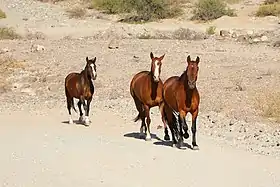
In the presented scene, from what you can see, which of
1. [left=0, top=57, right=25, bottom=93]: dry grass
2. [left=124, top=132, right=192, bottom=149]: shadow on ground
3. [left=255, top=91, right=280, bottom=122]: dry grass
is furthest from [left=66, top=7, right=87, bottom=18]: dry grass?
[left=124, top=132, right=192, bottom=149]: shadow on ground

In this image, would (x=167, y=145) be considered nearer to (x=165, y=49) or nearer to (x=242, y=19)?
(x=165, y=49)

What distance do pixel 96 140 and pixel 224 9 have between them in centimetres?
2861

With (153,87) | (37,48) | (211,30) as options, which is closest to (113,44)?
(37,48)

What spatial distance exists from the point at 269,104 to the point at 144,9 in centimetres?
2462

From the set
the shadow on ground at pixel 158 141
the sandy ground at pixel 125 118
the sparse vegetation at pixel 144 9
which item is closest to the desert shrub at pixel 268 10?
the sandy ground at pixel 125 118

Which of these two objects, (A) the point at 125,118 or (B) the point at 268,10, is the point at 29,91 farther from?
(B) the point at 268,10

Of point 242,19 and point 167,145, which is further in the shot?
point 242,19

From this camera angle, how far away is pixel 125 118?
61.0 ft

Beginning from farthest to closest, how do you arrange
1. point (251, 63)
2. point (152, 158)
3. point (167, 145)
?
point (251, 63)
point (167, 145)
point (152, 158)

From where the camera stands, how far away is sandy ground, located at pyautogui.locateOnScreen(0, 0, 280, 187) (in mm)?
12248

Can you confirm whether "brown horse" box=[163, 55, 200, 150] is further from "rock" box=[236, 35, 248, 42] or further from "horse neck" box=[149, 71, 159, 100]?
"rock" box=[236, 35, 248, 42]

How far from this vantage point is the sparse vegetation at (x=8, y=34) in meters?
36.4

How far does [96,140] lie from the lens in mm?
15258

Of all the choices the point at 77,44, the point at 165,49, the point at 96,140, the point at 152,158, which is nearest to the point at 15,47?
the point at 77,44
